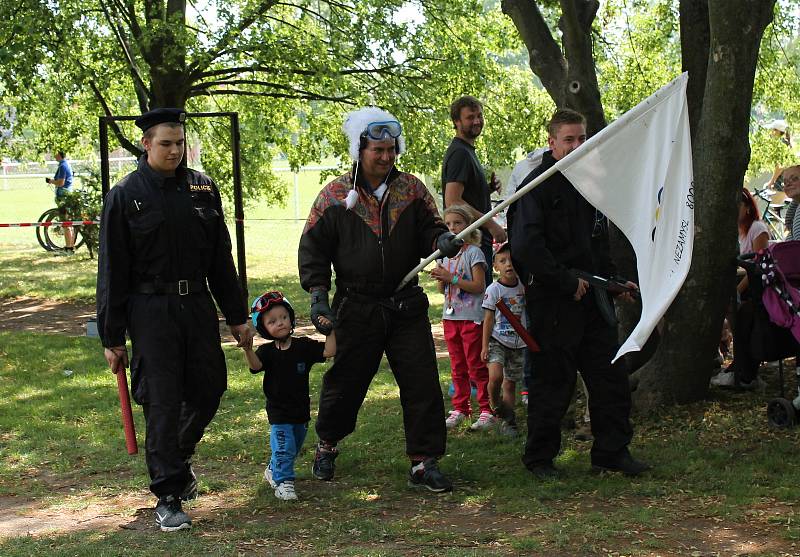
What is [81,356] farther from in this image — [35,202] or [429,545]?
[35,202]

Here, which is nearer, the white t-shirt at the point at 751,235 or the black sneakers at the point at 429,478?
the black sneakers at the point at 429,478

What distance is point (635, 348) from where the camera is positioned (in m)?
5.21

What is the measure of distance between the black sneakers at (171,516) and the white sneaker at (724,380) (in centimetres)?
430

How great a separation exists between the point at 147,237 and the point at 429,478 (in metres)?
2.06

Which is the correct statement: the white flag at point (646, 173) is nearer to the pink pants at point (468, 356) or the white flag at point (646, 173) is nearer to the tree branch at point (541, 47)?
the pink pants at point (468, 356)

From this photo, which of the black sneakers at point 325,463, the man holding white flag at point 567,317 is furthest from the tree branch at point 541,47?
the black sneakers at point 325,463

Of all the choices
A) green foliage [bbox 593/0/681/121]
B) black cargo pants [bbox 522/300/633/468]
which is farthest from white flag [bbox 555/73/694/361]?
green foliage [bbox 593/0/681/121]

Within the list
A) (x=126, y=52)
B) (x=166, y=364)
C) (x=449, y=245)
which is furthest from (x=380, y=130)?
(x=126, y=52)

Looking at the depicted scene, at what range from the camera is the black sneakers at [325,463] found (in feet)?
21.6

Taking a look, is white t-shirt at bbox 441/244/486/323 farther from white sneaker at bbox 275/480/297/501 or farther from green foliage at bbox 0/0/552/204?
green foliage at bbox 0/0/552/204

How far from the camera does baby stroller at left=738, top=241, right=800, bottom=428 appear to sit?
7004mm

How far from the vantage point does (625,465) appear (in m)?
6.24

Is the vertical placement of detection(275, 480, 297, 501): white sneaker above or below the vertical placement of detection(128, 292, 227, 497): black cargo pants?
below

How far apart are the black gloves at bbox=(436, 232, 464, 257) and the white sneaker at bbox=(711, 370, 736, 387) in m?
3.23
